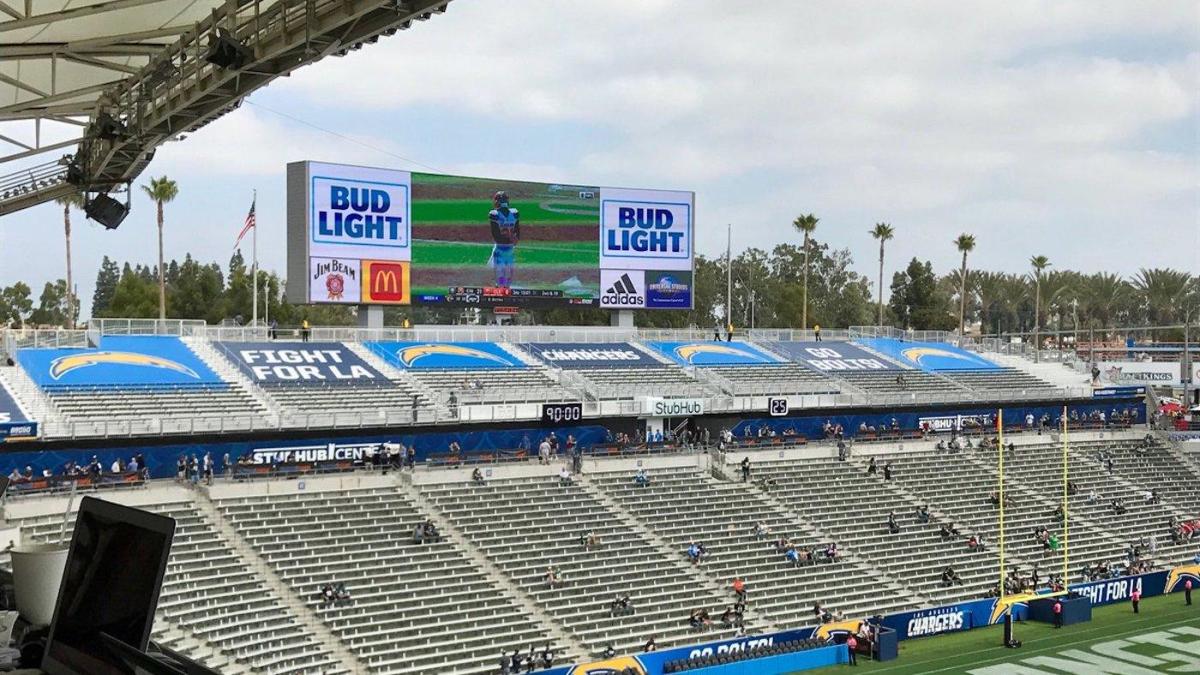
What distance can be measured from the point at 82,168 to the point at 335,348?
2620cm

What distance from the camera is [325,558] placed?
28.2 meters

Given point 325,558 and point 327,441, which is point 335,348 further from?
point 325,558

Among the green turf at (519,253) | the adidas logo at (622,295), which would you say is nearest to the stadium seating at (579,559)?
the green turf at (519,253)

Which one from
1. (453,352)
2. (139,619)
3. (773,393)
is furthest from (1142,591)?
(139,619)

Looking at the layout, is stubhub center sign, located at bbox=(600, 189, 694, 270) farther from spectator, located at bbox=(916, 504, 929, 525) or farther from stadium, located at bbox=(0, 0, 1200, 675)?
spectator, located at bbox=(916, 504, 929, 525)

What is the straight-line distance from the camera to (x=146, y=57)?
1221cm

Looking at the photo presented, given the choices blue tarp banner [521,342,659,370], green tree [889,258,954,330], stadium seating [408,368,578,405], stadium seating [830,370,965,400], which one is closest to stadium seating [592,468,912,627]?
stadium seating [408,368,578,405]

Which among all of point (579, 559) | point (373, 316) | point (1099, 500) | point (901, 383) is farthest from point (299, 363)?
point (1099, 500)

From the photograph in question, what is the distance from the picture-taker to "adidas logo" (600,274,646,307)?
45469mm

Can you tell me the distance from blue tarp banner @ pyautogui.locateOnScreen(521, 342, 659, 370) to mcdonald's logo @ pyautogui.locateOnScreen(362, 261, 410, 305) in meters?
5.34

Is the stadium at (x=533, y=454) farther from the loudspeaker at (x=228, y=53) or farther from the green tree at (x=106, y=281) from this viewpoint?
the green tree at (x=106, y=281)

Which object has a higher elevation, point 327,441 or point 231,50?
point 231,50

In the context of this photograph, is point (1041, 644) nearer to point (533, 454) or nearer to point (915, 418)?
point (533, 454)

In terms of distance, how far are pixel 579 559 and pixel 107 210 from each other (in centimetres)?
1864
